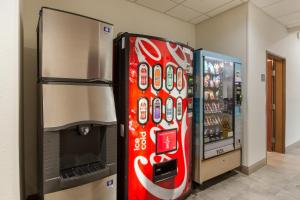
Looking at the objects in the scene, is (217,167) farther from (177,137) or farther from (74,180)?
(74,180)

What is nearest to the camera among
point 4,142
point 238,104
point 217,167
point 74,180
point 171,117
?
point 4,142

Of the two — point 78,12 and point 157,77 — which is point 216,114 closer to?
point 157,77

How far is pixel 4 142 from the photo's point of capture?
1.14 metres

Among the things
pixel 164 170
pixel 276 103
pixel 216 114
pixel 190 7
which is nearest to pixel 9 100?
pixel 164 170

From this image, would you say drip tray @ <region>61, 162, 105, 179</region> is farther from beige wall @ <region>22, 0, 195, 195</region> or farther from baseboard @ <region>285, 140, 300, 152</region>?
baseboard @ <region>285, 140, 300, 152</region>

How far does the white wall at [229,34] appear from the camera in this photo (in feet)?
9.67

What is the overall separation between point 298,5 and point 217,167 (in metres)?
2.83

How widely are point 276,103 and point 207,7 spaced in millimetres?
2579

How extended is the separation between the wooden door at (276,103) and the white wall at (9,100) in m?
4.37

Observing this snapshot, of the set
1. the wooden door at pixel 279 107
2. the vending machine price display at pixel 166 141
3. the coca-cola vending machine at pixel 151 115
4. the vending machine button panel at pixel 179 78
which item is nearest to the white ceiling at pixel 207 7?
the wooden door at pixel 279 107

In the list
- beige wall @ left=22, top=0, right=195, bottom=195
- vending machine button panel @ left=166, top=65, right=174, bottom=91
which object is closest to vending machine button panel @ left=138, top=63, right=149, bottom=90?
vending machine button panel @ left=166, top=65, right=174, bottom=91

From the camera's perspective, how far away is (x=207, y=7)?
3008 millimetres

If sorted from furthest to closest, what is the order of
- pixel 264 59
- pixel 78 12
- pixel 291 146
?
pixel 291 146
pixel 264 59
pixel 78 12

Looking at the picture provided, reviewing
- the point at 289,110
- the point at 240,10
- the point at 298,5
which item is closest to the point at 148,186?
the point at 240,10
